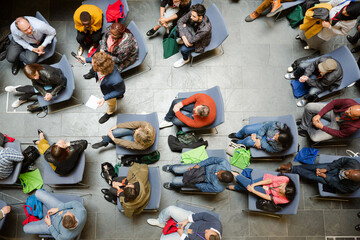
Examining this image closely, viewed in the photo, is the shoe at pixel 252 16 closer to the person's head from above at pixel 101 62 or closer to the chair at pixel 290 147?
the chair at pixel 290 147

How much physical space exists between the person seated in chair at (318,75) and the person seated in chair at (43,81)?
3.71 m

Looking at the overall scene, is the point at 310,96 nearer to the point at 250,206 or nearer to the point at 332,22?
the point at 332,22

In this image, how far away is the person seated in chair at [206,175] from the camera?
3570 millimetres

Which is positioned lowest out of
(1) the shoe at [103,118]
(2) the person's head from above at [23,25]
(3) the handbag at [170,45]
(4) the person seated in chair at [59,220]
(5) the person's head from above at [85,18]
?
(4) the person seated in chair at [59,220]

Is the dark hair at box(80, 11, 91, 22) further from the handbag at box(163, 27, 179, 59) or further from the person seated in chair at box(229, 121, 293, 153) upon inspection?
the person seated in chair at box(229, 121, 293, 153)

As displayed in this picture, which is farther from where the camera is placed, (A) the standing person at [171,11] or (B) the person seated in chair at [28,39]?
(A) the standing person at [171,11]

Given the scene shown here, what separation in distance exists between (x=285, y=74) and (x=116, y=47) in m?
2.94

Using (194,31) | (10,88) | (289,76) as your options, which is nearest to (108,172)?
(10,88)

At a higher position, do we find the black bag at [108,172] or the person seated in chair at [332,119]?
the black bag at [108,172]

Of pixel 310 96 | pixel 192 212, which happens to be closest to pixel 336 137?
pixel 310 96

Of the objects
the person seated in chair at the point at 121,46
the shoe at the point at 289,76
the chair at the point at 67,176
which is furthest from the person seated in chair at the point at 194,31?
the chair at the point at 67,176

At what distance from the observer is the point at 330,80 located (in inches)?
159

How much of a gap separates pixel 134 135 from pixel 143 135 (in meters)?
0.18

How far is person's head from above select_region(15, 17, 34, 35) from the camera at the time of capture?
12.9 feet
